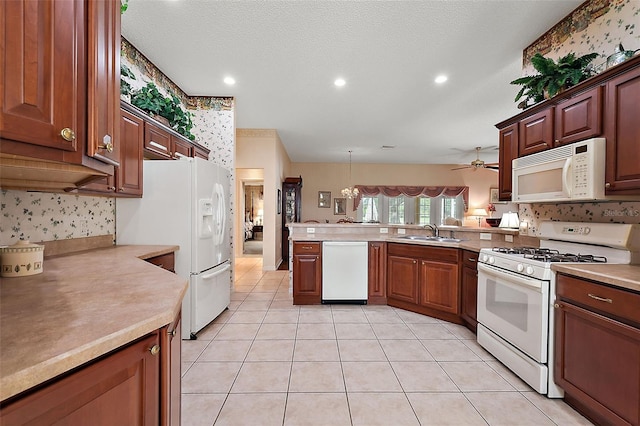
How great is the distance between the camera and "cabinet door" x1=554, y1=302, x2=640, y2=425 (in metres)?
1.34

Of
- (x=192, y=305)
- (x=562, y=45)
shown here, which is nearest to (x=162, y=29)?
(x=192, y=305)

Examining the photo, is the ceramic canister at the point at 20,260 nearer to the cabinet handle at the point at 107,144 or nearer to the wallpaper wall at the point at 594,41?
the cabinet handle at the point at 107,144

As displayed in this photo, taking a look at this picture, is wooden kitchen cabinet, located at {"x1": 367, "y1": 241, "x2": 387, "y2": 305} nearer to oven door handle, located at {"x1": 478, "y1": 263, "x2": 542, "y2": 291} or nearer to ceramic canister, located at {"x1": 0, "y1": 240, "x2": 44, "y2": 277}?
oven door handle, located at {"x1": 478, "y1": 263, "x2": 542, "y2": 291}

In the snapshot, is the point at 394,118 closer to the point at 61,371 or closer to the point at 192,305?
the point at 192,305

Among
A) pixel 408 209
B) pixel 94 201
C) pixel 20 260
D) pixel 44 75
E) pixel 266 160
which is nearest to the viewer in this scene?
pixel 44 75

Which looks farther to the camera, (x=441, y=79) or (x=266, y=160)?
(x=266, y=160)

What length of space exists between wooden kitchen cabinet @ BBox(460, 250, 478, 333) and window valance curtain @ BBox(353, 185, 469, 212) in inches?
238

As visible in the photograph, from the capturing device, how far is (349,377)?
6.54 feet

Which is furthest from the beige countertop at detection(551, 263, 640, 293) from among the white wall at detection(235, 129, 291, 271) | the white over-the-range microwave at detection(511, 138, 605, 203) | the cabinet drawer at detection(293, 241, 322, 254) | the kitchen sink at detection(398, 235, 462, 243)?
the white wall at detection(235, 129, 291, 271)

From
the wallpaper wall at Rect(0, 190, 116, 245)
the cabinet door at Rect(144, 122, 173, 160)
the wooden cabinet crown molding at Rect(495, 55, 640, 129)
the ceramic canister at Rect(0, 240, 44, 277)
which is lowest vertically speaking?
the ceramic canister at Rect(0, 240, 44, 277)

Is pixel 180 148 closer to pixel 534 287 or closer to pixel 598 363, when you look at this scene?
pixel 534 287

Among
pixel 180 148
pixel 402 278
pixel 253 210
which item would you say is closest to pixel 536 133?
pixel 402 278

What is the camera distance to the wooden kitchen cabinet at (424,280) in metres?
2.98

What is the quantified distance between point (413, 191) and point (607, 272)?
755 centimetres
